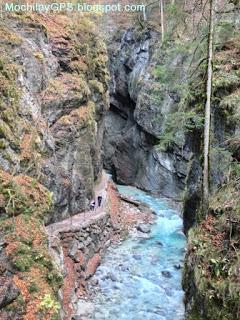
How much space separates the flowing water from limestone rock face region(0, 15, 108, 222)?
3504mm

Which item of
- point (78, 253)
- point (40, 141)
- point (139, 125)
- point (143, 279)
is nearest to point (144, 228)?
→ point (143, 279)

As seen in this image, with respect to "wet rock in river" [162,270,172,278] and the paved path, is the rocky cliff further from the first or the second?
"wet rock in river" [162,270,172,278]

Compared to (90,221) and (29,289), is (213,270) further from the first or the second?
(90,221)

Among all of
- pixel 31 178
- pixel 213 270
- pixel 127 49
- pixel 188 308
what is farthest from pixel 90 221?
pixel 127 49

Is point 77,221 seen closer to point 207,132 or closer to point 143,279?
point 143,279

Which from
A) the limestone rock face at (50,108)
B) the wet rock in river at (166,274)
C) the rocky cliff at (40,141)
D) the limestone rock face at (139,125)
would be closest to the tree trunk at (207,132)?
the rocky cliff at (40,141)

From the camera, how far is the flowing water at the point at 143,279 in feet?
46.8

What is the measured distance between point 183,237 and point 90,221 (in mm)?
5675

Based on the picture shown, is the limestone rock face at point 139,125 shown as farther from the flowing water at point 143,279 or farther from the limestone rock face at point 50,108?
the limestone rock face at point 50,108

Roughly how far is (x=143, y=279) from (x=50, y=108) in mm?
8986

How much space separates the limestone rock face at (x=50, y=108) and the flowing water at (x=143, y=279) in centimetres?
350

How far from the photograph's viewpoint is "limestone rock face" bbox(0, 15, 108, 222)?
14.8 metres

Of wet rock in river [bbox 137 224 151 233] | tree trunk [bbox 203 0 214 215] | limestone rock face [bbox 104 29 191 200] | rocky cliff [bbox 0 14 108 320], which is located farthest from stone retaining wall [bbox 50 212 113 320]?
limestone rock face [bbox 104 29 191 200]

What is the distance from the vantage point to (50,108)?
18234 millimetres
